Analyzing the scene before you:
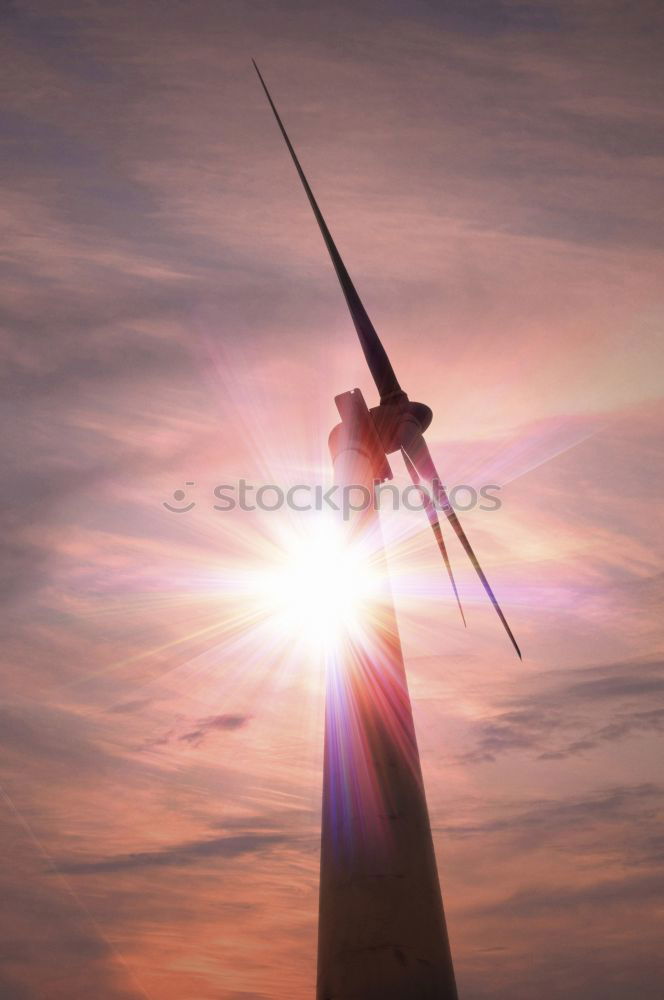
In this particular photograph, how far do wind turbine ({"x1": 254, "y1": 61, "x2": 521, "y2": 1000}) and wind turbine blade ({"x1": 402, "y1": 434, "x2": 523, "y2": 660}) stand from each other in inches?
256

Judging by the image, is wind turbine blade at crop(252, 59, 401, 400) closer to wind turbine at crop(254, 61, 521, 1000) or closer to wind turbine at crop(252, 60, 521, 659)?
wind turbine at crop(252, 60, 521, 659)

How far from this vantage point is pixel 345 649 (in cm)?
2272

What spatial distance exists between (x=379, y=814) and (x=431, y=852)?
189 centimetres

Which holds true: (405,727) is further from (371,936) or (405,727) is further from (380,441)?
(380,441)

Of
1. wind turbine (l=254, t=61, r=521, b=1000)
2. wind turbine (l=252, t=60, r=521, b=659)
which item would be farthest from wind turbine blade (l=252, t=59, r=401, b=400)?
wind turbine (l=254, t=61, r=521, b=1000)

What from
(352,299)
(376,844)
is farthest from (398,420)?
(376,844)

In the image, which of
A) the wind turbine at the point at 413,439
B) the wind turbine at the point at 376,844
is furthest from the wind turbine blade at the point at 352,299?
the wind turbine at the point at 376,844

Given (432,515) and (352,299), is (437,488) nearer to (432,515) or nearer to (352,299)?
(432,515)

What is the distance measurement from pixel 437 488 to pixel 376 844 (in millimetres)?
15924

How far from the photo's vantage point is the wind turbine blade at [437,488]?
30.9 meters

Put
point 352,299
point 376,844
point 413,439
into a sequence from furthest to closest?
point 352,299 → point 413,439 → point 376,844

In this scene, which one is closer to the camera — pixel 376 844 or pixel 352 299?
pixel 376 844

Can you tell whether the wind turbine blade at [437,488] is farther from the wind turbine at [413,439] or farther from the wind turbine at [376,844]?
the wind turbine at [376,844]

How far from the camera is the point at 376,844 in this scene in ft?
65.7
